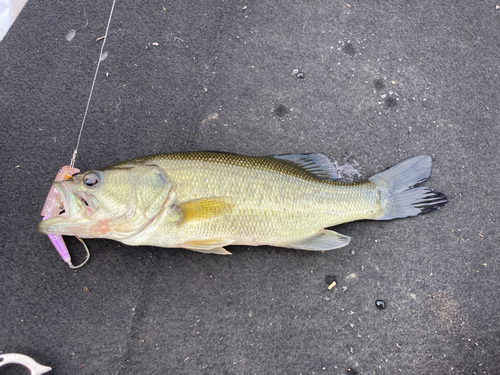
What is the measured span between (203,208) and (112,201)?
1.91ft

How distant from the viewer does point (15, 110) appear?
8.04ft

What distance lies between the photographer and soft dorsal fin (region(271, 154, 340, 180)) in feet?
7.54

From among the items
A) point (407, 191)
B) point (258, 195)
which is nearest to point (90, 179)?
point (258, 195)

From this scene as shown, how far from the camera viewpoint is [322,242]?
2188 millimetres

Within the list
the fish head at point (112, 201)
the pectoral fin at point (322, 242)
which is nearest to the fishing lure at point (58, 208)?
the fish head at point (112, 201)

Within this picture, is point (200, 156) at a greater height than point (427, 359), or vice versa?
point (200, 156)

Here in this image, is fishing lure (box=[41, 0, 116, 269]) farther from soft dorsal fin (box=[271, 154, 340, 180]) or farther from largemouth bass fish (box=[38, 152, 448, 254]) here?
soft dorsal fin (box=[271, 154, 340, 180])

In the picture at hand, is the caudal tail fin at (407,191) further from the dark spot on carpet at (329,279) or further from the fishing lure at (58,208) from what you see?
the fishing lure at (58,208)

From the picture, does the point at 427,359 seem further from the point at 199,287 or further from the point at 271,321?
the point at 199,287

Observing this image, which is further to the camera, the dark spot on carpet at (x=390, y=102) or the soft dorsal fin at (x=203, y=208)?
the dark spot on carpet at (x=390, y=102)

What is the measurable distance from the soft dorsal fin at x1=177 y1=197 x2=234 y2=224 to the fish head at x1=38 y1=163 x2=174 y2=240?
0.11 meters

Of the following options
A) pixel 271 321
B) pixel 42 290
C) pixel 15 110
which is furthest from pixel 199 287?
pixel 15 110

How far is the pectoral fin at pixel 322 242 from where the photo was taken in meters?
2.17

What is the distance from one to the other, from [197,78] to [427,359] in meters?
2.96
